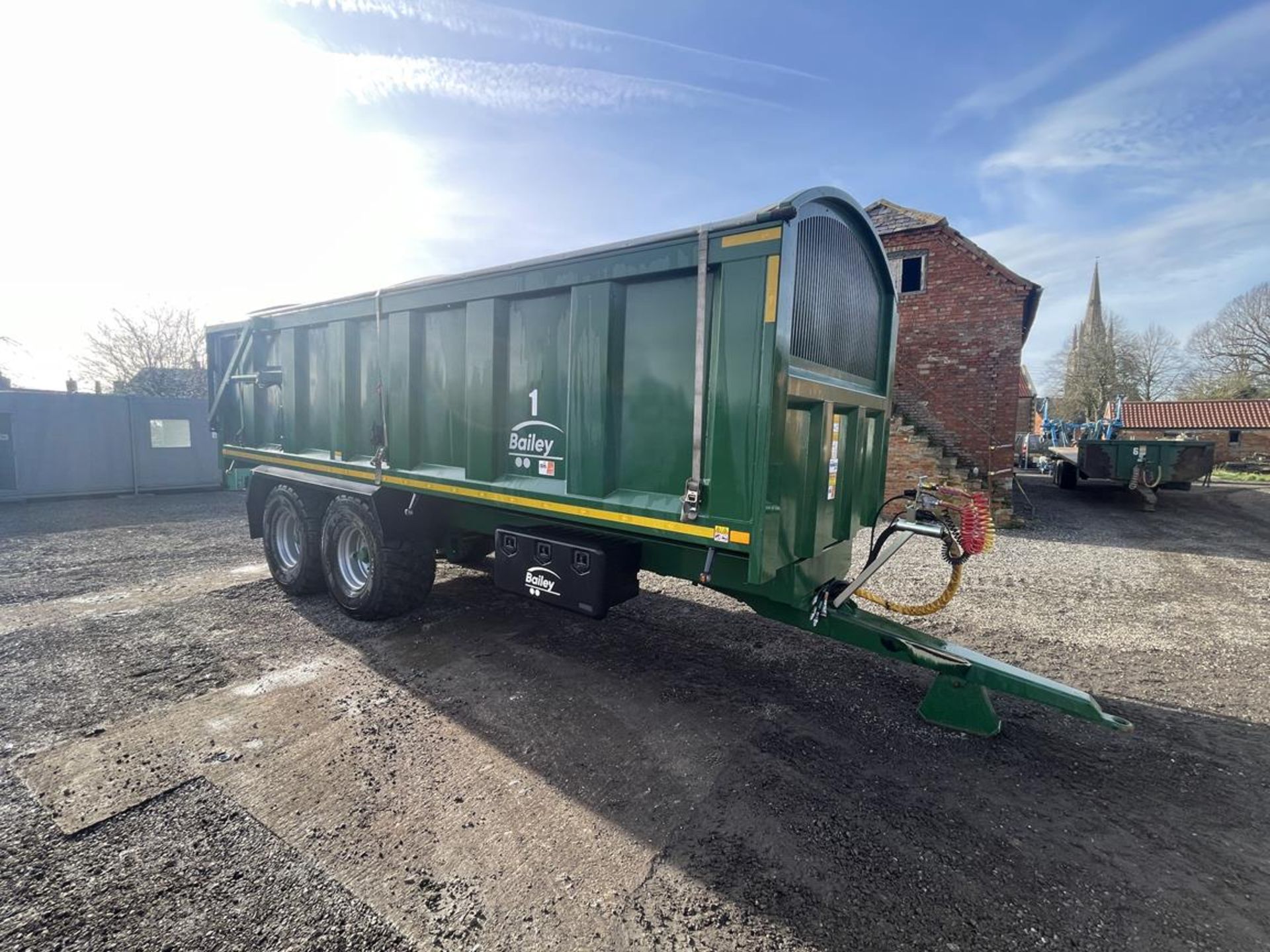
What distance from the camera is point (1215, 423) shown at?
33656 millimetres

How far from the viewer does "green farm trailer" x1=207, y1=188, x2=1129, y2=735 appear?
3.06 metres

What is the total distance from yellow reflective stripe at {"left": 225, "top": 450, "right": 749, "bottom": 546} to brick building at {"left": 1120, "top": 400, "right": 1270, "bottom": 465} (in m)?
36.5

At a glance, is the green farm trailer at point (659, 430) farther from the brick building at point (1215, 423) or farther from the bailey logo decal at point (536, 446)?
the brick building at point (1215, 423)

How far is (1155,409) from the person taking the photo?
36.3 meters

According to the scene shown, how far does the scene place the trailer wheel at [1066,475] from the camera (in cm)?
1948

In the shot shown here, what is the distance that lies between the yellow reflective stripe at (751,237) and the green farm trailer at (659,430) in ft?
0.03

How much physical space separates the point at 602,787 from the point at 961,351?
12789mm

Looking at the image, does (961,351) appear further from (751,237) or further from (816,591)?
(751,237)

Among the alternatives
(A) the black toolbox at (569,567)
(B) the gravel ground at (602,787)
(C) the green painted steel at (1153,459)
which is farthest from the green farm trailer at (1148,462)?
(A) the black toolbox at (569,567)

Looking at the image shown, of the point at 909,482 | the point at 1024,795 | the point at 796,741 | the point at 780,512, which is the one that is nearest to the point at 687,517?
the point at 780,512

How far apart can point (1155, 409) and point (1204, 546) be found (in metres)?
35.2

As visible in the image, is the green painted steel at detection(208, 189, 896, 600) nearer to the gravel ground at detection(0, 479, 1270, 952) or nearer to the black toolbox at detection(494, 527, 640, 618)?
the black toolbox at detection(494, 527, 640, 618)

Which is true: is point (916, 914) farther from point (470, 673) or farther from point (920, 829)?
point (470, 673)

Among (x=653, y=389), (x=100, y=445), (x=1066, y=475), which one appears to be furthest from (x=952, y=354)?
(x=100, y=445)
